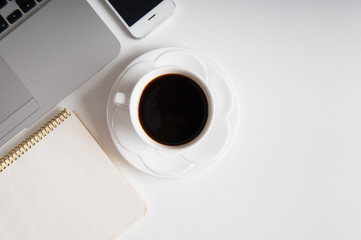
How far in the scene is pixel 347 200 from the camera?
0.63 meters

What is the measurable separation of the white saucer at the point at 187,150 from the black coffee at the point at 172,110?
0.09 ft

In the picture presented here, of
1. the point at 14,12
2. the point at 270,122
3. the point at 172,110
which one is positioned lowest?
the point at 270,122

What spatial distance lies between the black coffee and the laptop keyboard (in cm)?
25

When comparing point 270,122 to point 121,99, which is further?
point 270,122

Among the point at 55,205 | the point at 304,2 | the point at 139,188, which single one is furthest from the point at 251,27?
the point at 55,205

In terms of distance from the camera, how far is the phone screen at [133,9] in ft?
2.01

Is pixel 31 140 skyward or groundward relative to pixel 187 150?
skyward

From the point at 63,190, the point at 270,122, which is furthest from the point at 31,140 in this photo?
the point at 270,122

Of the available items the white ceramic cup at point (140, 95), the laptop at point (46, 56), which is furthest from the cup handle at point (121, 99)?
the laptop at point (46, 56)

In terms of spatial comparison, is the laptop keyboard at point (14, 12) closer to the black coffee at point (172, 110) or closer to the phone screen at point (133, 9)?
the phone screen at point (133, 9)

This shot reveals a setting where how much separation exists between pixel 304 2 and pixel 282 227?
43 cm

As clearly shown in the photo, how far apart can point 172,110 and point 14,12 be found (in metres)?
0.32

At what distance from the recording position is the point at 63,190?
0.59 meters

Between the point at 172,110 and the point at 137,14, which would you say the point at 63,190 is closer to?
the point at 172,110
